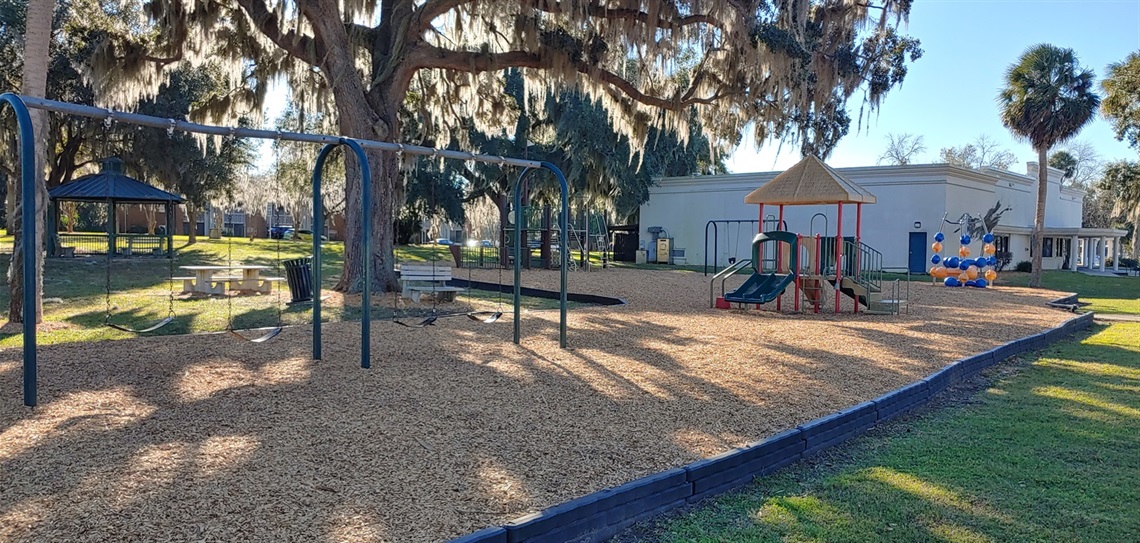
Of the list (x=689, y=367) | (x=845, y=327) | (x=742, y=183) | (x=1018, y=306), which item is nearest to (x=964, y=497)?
(x=689, y=367)

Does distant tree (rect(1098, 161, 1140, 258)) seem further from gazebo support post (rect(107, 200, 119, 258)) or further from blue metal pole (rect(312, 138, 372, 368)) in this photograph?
gazebo support post (rect(107, 200, 119, 258))

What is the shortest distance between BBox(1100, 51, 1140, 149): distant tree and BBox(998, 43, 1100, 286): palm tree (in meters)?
0.43

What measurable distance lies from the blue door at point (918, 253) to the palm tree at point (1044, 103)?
481cm

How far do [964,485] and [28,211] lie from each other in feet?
20.8

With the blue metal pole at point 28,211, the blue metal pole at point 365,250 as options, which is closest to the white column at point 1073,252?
the blue metal pole at point 365,250

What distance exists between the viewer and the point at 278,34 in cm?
1351

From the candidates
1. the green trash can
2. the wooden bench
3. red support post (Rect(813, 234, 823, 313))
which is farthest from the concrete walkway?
the green trash can

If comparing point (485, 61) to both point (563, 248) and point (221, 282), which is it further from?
point (563, 248)

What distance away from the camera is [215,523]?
343 centimetres

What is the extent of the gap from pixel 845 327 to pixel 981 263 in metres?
14.0

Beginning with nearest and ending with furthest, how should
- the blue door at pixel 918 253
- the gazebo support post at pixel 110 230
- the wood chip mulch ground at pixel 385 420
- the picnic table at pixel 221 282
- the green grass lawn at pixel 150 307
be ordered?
the wood chip mulch ground at pixel 385 420, the gazebo support post at pixel 110 230, the green grass lawn at pixel 150 307, the picnic table at pixel 221 282, the blue door at pixel 918 253

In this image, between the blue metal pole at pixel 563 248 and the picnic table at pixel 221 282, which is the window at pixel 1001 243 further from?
the blue metal pole at pixel 563 248

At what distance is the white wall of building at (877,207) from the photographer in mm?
29625

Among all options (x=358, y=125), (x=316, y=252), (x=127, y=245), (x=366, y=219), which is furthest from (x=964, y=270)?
(x=127, y=245)
